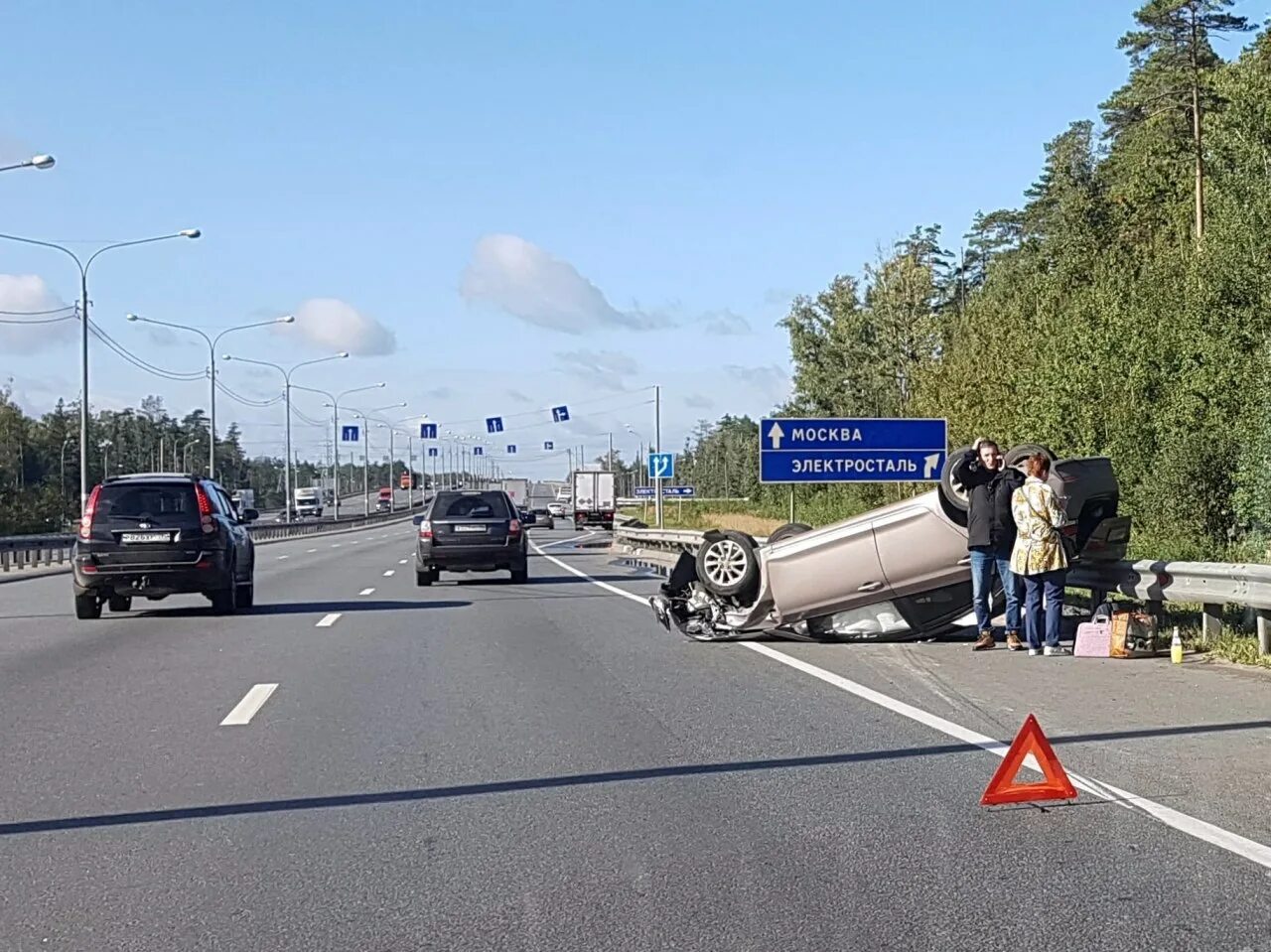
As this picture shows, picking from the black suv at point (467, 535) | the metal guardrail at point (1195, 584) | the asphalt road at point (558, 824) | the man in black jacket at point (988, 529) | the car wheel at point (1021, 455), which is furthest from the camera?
the black suv at point (467, 535)

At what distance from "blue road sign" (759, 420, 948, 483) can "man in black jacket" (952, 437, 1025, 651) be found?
10.8 meters

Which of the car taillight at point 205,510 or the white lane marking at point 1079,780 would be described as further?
the car taillight at point 205,510

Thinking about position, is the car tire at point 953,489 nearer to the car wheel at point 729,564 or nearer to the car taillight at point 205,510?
the car wheel at point 729,564

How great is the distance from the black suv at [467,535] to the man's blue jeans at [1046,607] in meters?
15.0

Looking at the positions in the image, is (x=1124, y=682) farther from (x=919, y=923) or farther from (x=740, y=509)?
(x=740, y=509)

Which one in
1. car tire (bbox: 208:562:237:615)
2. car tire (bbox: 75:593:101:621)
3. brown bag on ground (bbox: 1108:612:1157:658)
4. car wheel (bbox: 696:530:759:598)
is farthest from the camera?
car tire (bbox: 208:562:237:615)

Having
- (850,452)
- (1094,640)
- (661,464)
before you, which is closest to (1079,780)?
(1094,640)

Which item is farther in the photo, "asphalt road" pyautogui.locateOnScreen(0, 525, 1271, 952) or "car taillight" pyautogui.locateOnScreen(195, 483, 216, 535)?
"car taillight" pyautogui.locateOnScreen(195, 483, 216, 535)

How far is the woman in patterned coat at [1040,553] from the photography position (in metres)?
14.3

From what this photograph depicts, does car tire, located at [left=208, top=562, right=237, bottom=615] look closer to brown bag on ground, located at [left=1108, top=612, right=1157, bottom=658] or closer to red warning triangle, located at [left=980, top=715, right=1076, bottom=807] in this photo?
brown bag on ground, located at [left=1108, top=612, right=1157, bottom=658]

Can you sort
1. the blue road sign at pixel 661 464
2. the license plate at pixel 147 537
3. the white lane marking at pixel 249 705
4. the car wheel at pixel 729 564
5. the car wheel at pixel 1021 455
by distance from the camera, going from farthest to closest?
the blue road sign at pixel 661 464 → the license plate at pixel 147 537 → the car wheel at pixel 729 564 → the car wheel at pixel 1021 455 → the white lane marking at pixel 249 705

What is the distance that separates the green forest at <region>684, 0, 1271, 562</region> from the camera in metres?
31.5

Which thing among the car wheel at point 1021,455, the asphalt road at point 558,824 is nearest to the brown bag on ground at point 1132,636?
the car wheel at point 1021,455

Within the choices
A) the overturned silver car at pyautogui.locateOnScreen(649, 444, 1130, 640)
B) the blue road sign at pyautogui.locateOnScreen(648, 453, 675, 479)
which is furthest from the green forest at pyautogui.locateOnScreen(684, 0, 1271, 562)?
the overturned silver car at pyautogui.locateOnScreen(649, 444, 1130, 640)
